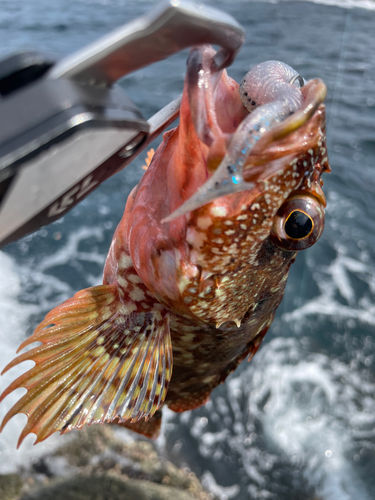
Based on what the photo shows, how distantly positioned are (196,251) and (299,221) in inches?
14.3

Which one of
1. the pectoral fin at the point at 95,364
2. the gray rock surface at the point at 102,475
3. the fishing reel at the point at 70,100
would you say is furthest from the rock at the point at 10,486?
the fishing reel at the point at 70,100

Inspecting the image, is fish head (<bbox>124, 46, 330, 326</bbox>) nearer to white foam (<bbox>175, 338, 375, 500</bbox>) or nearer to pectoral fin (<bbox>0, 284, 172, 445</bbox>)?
pectoral fin (<bbox>0, 284, 172, 445</bbox>)

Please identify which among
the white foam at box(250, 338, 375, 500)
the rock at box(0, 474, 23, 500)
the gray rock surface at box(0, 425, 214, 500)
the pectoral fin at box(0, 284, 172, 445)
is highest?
the pectoral fin at box(0, 284, 172, 445)

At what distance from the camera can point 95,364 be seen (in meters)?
1.71

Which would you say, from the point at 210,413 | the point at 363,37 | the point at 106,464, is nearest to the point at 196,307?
the point at 106,464

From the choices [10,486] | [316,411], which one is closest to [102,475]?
[10,486]

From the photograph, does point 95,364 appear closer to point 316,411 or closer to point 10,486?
point 10,486

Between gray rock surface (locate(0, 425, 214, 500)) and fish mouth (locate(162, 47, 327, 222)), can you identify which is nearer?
fish mouth (locate(162, 47, 327, 222))

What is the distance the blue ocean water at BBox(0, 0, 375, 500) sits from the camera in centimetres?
410

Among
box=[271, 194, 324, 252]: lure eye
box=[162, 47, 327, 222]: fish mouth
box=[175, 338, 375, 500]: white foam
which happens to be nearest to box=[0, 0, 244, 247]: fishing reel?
box=[162, 47, 327, 222]: fish mouth

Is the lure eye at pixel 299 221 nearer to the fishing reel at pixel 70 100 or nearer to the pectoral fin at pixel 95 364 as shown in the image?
the fishing reel at pixel 70 100

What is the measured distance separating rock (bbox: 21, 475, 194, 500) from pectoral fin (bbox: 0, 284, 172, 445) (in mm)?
1867

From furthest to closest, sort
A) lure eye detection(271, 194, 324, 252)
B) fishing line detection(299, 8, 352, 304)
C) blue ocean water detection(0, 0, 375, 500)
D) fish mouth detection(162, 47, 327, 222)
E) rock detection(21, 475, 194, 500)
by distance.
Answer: fishing line detection(299, 8, 352, 304) → blue ocean water detection(0, 0, 375, 500) → rock detection(21, 475, 194, 500) → lure eye detection(271, 194, 324, 252) → fish mouth detection(162, 47, 327, 222)

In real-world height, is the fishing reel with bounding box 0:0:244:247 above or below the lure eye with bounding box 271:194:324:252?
above
